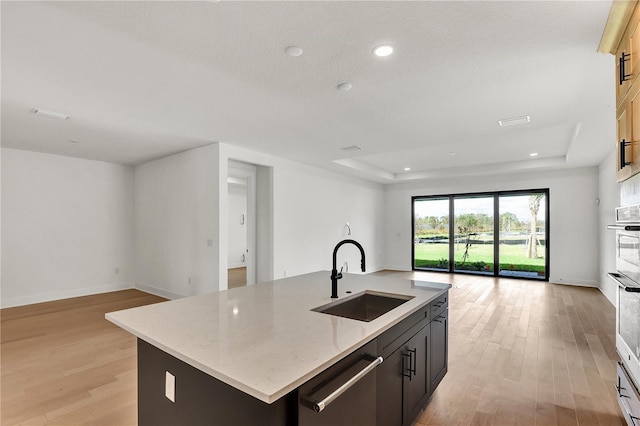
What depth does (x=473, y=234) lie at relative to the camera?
27.2ft

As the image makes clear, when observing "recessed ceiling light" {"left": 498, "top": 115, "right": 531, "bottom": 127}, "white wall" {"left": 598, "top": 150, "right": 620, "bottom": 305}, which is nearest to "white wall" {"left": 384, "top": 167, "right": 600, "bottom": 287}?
"white wall" {"left": 598, "top": 150, "right": 620, "bottom": 305}

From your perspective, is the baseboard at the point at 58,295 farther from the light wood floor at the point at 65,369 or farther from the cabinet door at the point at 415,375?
the cabinet door at the point at 415,375

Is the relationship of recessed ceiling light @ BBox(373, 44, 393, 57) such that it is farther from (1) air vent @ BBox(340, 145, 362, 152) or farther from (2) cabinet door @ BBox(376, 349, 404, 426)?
(1) air vent @ BBox(340, 145, 362, 152)

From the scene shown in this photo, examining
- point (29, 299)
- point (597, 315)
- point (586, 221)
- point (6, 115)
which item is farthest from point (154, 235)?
point (586, 221)

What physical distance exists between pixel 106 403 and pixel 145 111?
2.80m

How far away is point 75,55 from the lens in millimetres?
2350

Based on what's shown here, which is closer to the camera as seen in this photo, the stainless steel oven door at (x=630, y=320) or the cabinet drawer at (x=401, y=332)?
the cabinet drawer at (x=401, y=332)

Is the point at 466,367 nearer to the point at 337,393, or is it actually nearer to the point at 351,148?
the point at 337,393

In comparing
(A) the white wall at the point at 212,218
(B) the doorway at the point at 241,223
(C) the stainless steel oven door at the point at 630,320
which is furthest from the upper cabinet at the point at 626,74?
(B) the doorway at the point at 241,223

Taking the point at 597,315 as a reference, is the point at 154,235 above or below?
above

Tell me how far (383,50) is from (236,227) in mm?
8478

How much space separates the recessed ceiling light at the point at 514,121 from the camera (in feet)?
12.1

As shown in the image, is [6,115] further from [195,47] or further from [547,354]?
[547,354]

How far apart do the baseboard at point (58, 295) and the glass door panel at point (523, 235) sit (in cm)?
869
